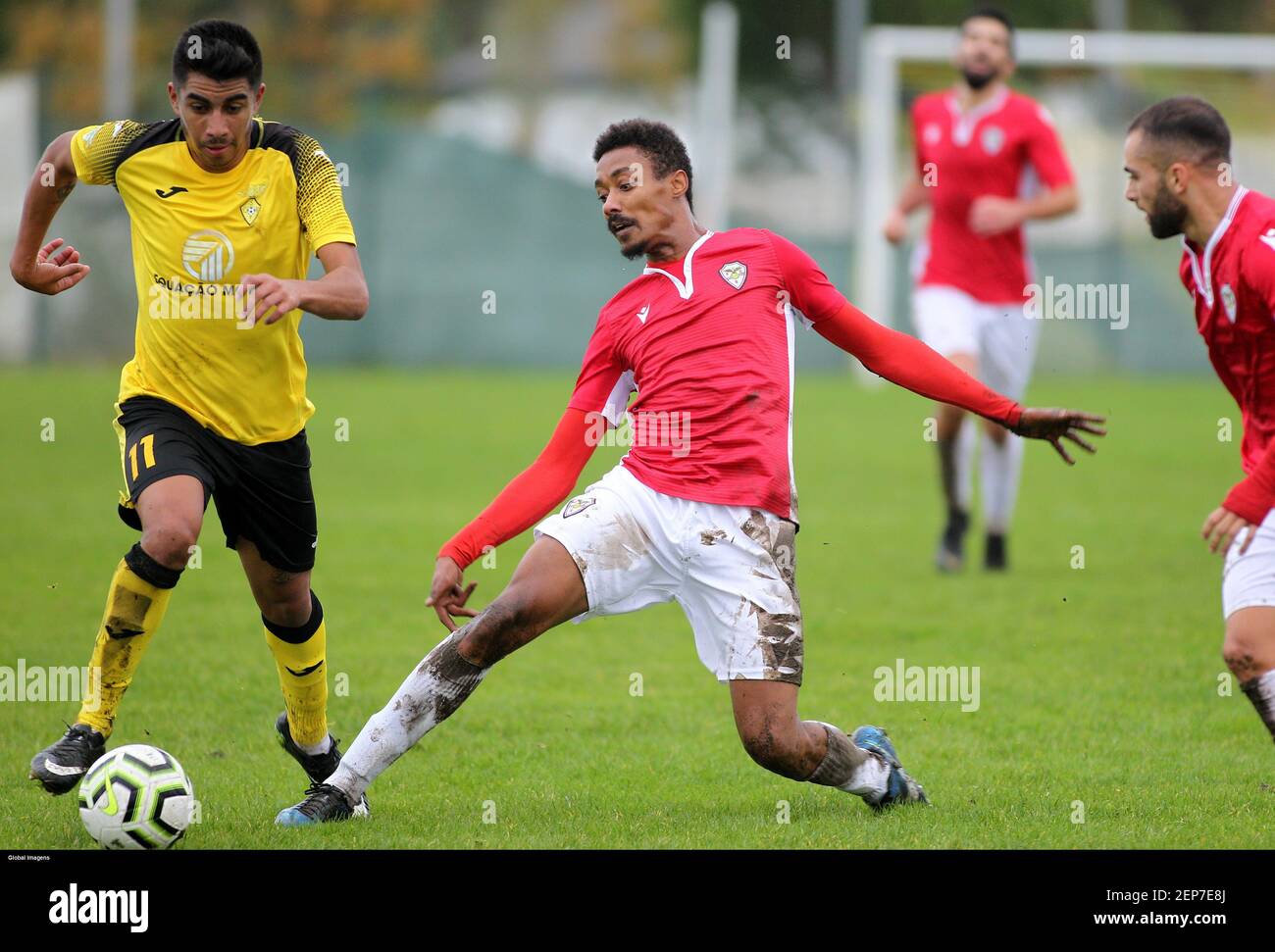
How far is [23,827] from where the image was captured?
16.0 ft

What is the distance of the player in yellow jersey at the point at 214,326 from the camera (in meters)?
4.97

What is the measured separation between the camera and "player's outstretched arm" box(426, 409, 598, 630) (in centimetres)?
469

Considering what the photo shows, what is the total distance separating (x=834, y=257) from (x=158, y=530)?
22.0 metres

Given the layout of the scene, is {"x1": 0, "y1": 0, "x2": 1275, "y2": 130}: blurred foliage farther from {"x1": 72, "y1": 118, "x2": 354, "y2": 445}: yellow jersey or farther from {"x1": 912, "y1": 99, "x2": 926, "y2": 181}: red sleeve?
{"x1": 72, "y1": 118, "x2": 354, "y2": 445}: yellow jersey

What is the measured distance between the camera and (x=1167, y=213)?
473 centimetres

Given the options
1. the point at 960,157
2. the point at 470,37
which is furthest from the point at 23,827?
the point at 470,37

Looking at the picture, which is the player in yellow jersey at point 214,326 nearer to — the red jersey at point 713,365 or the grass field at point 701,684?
the grass field at point 701,684

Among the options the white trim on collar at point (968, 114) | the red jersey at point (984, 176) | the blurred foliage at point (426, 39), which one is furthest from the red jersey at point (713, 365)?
the blurred foliage at point (426, 39)

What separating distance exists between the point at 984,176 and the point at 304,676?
644cm

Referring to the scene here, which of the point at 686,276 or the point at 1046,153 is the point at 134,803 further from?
the point at 1046,153

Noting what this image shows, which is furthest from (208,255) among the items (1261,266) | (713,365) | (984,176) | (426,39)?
(426,39)

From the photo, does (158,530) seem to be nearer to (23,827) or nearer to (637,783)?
(23,827)

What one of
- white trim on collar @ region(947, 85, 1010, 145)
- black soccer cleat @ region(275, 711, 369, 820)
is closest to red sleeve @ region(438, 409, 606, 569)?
black soccer cleat @ region(275, 711, 369, 820)

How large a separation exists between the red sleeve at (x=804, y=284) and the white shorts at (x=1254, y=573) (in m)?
1.36
